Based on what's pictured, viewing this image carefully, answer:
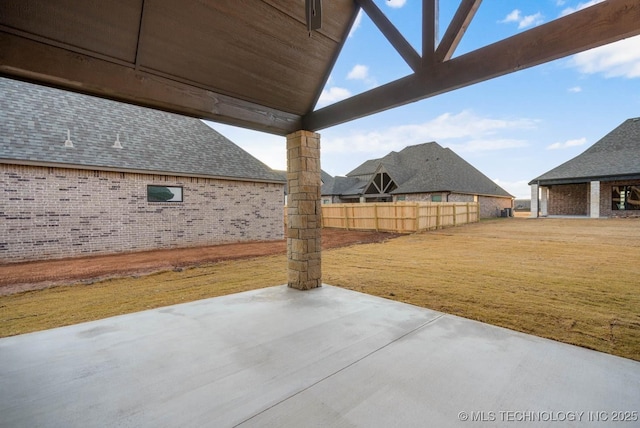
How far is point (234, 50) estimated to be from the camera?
344 centimetres

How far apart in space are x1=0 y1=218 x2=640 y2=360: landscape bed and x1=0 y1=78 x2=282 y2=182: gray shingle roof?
538 cm

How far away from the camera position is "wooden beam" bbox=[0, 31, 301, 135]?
8.32 feet

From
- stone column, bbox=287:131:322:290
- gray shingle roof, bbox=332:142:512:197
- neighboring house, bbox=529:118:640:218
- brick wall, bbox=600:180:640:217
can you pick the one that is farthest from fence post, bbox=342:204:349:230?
brick wall, bbox=600:180:640:217

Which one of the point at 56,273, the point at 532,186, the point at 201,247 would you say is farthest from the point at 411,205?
the point at 56,273

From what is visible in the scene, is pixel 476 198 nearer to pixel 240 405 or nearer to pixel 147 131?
pixel 147 131

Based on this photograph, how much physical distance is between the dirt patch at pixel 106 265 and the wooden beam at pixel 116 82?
541cm

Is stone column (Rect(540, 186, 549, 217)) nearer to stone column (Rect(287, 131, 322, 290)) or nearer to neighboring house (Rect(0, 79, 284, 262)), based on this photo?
neighboring house (Rect(0, 79, 284, 262))

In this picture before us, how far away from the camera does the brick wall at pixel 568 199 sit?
22.7 meters

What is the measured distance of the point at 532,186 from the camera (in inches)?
879

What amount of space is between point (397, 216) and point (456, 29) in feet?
47.3

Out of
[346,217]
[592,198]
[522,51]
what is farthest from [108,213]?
[592,198]

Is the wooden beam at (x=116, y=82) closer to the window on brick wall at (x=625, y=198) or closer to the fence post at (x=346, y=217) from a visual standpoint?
the fence post at (x=346, y=217)

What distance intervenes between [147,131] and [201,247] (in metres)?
5.79

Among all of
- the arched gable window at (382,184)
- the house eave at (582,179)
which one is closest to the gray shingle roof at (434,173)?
the arched gable window at (382,184)
